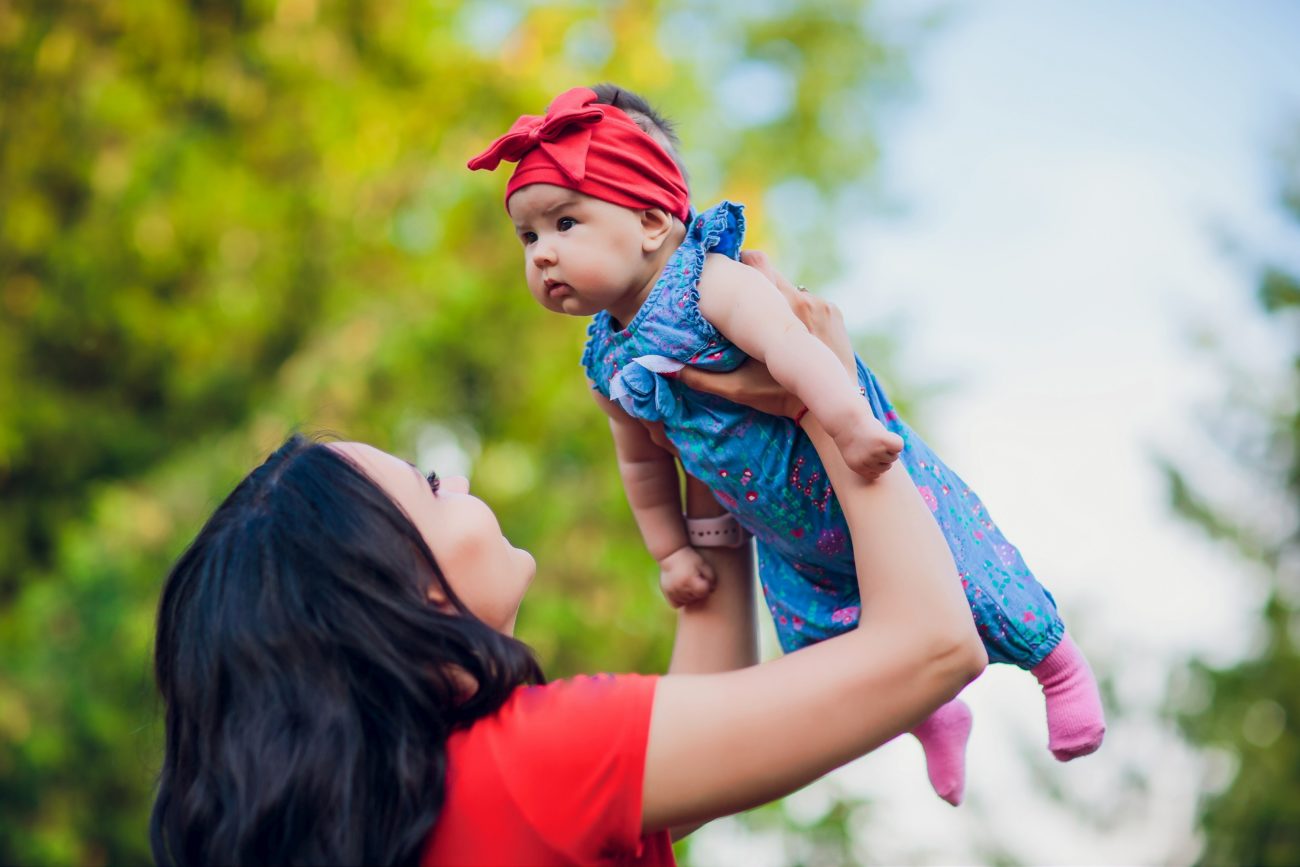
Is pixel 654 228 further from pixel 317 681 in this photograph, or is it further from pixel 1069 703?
pixel 1069 703

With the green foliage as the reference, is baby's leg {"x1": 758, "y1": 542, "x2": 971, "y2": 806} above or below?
below

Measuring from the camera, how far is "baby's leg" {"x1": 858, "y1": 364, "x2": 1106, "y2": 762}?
1.77 metres

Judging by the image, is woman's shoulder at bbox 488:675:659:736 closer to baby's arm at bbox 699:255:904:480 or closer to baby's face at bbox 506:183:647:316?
baby's arm at bbox 699:255:904:480

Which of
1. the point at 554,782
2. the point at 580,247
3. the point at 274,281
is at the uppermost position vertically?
the point at 274,281

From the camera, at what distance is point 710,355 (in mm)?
1717

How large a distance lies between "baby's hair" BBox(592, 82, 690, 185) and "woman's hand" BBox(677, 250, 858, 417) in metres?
0.33

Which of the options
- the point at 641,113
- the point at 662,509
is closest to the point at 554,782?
the point at 662,509

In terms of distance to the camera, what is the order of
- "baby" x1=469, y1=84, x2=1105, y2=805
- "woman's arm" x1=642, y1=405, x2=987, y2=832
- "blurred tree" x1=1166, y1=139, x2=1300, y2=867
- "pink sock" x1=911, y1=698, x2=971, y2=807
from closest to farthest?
"woman's arm" x1=642, y1=405, x2=987, y2=832, "baby" x1=469, y1=84, x2=1105, y2=805, "pink sock" x1=911, y1=698, x2=971, y2=807, "blurred tree" x1=1166, y1=139, x2=1300, y2=867

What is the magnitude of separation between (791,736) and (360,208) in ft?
23.0

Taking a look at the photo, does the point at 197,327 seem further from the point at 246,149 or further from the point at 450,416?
the point at 450,416

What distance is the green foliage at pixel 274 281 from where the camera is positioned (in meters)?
7.12

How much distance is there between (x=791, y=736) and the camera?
1426 millimetres

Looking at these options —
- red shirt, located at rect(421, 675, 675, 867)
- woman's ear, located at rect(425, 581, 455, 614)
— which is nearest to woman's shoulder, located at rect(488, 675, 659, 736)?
red shirt, located at rect(421, 675, 675, 867)

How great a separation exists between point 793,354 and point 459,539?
0.49 metres
